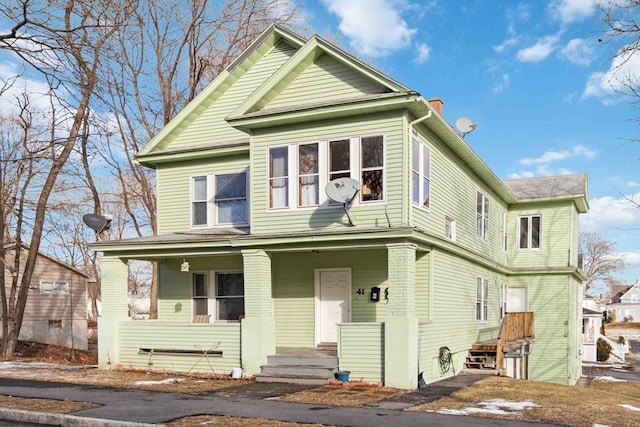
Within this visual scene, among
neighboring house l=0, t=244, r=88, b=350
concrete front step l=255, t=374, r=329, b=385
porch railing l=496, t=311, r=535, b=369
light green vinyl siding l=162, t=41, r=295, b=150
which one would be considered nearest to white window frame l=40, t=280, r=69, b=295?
neighboring house l=0, t=244, r=88, b=350

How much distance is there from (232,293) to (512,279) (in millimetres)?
12896

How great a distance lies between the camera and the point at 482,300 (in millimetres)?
20812

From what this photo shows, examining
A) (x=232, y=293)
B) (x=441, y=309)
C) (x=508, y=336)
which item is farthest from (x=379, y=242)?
(x=508, y=336)

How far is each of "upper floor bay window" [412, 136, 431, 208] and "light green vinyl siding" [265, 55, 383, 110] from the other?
72.2 inches

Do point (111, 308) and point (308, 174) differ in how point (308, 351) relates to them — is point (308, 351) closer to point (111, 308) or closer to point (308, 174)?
point (308, 174)

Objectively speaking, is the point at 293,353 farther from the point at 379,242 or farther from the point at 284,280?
the point at 379,242

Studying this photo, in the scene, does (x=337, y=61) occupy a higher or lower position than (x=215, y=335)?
higher

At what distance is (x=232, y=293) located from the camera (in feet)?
58.3

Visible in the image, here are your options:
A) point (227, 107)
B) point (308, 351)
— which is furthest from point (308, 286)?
point (227, 107)

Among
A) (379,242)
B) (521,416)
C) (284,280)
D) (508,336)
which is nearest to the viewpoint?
(521,416)

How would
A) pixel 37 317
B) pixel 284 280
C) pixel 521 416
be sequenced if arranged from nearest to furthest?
1. pixel 521 416
2. pixel 284 280
3. pixel 37 317

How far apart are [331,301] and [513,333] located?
6.54 metres

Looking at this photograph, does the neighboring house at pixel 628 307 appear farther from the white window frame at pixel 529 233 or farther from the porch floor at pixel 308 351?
the porch floor at pixel 308 351

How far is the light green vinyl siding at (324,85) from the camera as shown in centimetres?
1472
